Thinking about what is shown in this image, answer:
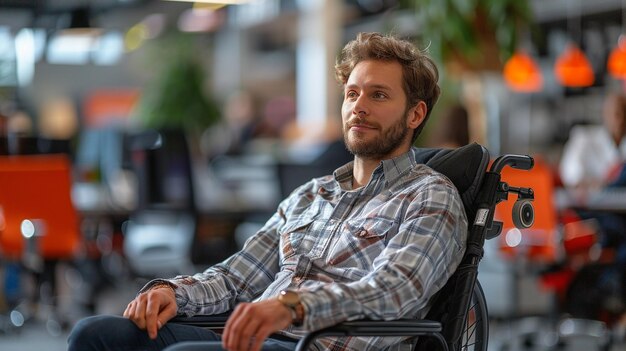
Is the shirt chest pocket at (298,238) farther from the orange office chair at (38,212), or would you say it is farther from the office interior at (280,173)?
the orange office chair at (38,212)

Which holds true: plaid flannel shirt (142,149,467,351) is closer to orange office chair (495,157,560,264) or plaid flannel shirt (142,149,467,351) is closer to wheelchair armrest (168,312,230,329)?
wheelchair armrest (168,312,230,329)

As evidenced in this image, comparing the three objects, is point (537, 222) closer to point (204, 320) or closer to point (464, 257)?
point (464, 257)

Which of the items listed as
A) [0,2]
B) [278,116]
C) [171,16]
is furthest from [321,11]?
[0,2]

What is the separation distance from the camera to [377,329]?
1959mm

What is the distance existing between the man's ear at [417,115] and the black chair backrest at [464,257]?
12cm

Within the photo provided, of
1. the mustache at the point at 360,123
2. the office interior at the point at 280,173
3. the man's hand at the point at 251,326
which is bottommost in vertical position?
the office interior at the point at 280,173

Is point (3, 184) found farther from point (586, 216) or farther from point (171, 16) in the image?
point (171, 16)

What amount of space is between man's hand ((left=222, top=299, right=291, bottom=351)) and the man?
2 cm

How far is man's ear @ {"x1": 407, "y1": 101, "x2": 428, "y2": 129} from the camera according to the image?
234 cm

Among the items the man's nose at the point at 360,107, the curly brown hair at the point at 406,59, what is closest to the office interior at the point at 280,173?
the curly brown hair at the point at 406,59

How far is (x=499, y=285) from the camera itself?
540 cm

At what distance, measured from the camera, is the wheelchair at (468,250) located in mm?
2168

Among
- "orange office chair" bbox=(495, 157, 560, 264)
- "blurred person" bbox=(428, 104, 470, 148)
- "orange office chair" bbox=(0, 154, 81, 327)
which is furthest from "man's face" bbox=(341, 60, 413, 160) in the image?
"orange office chair" bbox=(0, 154, 81, 327)

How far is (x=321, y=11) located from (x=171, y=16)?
2.49 meters
